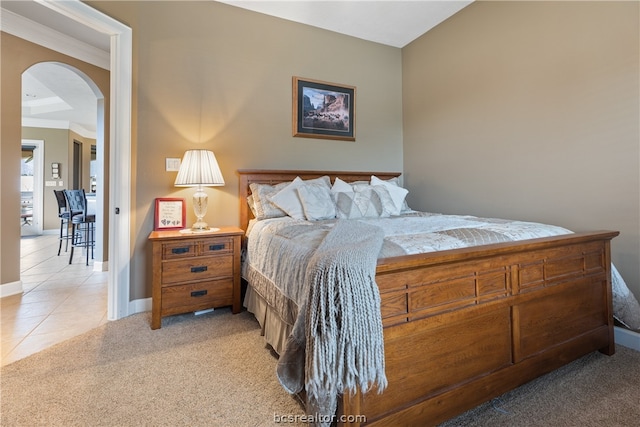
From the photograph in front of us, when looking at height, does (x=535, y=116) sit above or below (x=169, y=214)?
above

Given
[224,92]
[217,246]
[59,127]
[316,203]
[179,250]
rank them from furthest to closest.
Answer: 1. [59,127]
2. [224,92]
3. [316,203]
4. [217,246]
5. [179,250]

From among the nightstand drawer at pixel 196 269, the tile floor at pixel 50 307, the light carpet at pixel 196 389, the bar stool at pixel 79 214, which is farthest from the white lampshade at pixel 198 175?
the bar stool at pixel 79 214

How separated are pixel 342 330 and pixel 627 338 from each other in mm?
2217

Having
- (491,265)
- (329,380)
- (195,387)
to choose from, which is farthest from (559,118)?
(195,387)

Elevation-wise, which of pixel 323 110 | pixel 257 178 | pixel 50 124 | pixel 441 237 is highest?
pixel 50 124

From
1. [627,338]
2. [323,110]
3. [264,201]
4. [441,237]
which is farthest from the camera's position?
[323,110]

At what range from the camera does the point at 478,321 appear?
4.41ft

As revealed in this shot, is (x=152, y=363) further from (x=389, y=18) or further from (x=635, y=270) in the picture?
(x=389, y=18)

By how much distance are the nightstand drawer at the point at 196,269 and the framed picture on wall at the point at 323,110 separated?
1.55m

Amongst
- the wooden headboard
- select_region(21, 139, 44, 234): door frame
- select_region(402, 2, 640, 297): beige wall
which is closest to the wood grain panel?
select_region(402, 2, 640, 297): beige wall

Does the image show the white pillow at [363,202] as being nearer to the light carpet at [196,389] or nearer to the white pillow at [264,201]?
the white pillow at [264,201]

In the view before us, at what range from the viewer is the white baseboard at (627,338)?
191cm

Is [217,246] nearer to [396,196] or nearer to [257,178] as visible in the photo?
[257,178]

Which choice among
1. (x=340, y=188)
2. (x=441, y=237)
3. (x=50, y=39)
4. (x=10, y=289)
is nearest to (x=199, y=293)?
(x=340, y=188)
